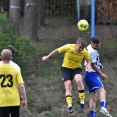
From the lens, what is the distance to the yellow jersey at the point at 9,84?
9828 mm

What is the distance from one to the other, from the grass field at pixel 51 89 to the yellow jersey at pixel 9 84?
384 cm

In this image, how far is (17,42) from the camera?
14.5 meters

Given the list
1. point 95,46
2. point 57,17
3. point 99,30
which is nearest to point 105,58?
point 99,30

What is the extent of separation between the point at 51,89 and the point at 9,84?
203 inches

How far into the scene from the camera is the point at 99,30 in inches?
720

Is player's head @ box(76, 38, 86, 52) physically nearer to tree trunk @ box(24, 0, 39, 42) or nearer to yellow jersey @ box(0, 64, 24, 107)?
yellow jersey @ box(0, 64, 24, 107)

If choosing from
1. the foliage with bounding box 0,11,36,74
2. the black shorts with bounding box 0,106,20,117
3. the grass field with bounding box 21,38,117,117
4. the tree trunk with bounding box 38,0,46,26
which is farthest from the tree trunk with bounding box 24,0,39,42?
the black shorts with bounding box 0,106,20,117

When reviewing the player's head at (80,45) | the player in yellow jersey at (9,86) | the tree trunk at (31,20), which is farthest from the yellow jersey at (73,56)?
the tree trunk at (31,20)

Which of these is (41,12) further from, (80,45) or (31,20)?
(80,45)

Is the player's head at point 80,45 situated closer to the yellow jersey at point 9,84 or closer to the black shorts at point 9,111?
the yellow jersey at point 9,84

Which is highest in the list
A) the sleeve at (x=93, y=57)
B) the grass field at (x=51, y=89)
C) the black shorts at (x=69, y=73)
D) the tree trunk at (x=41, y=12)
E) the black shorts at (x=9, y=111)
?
the tree trunk at (x=41, y=12)

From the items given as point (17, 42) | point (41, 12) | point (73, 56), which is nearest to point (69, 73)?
point (73, 56)

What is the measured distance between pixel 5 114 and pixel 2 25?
217 inches

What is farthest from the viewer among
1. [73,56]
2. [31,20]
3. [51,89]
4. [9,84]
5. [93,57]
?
[31,20]
